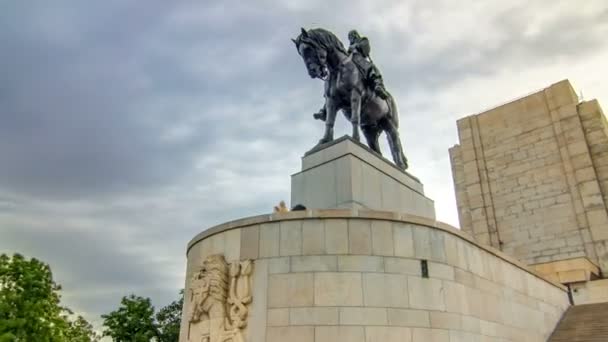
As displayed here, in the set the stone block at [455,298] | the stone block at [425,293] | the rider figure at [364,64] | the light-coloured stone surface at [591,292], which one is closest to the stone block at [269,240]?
the stone block at [425,293]

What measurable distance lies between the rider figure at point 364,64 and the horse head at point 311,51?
44.8 inches

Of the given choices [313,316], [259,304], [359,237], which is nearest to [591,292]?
[359,237]

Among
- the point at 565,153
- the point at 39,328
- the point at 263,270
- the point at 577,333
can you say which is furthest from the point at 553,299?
the point at 39,328

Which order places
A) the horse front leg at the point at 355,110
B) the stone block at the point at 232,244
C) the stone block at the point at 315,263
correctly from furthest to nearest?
1. the horse front leg at the point at 355,110
2. the stone block at the point at 232,244
3. the stone block at the point at 315,263

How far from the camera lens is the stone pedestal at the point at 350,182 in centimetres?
1023

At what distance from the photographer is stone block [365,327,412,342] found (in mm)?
7438

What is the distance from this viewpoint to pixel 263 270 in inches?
317

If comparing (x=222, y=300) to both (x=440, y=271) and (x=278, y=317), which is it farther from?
(x=440, y=271)

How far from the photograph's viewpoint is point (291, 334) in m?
7.46

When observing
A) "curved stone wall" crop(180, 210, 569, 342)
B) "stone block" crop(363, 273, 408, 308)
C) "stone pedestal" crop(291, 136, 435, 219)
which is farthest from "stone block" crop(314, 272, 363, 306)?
"stone pedestal" crop(291, 136, 435, 219)

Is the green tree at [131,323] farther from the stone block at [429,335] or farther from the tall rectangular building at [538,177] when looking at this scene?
the stone block at [429,335]

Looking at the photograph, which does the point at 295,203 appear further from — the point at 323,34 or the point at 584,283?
the point at 584,283

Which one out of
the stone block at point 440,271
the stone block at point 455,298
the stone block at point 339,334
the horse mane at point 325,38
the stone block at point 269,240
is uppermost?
the horse mane at point 325,38

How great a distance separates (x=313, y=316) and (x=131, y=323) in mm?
22225
